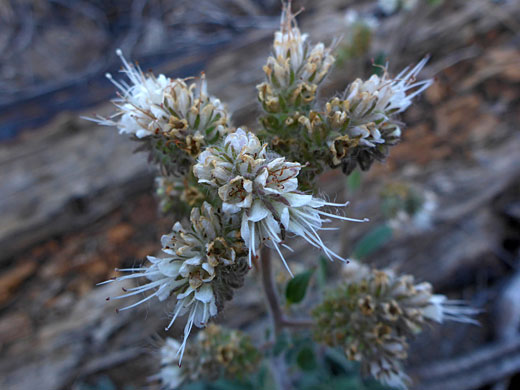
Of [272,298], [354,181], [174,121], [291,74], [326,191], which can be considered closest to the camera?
[174,121]

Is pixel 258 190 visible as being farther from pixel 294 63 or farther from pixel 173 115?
pixel 294 63

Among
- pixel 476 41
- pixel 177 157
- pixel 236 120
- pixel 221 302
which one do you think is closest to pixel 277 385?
pixel 221 302

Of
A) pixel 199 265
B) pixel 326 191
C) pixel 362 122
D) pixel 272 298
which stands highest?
pixel 326 191

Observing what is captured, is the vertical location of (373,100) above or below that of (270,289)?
above

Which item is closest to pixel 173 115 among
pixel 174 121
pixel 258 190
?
pixel 174 121

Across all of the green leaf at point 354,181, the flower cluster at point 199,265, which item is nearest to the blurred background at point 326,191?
the green leaf at point 354,181

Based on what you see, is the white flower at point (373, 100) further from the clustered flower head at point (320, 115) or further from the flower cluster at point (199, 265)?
the flower cluster at point (199, 265)

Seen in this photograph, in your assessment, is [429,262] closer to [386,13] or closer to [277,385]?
[277,385]
